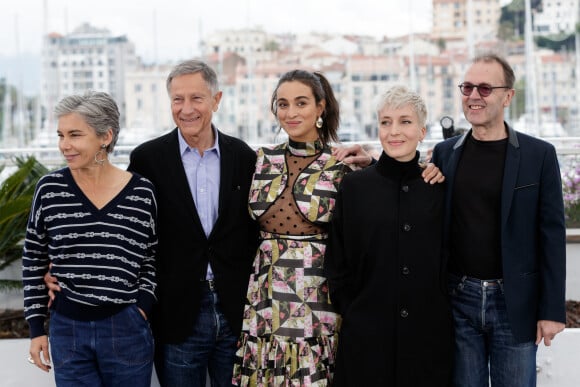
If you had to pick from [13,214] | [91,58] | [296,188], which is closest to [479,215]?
[296,188]

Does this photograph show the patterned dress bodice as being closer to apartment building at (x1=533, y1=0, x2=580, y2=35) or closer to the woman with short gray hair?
the woman with short gray hair

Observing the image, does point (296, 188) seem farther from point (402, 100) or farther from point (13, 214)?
point (13, 214)

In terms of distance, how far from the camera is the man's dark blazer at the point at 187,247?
289 centimetres

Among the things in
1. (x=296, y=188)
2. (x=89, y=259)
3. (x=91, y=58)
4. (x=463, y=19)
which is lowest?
(x=89, y=259)

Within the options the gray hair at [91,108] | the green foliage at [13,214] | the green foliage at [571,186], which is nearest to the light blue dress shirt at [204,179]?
the gray hair at [91,108]

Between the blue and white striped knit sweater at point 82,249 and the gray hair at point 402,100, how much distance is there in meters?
0.90

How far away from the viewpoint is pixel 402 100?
274 cm

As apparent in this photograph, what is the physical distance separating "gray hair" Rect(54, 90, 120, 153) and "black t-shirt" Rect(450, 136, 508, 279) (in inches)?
48.0

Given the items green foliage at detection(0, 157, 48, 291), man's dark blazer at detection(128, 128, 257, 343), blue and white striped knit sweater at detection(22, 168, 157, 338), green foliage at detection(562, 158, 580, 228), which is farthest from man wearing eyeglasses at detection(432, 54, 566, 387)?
green foliage at detection(562, 158, 580, 228)

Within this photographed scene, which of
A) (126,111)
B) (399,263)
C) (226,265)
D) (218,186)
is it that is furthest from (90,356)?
(126,111)

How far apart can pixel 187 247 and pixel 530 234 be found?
122cm

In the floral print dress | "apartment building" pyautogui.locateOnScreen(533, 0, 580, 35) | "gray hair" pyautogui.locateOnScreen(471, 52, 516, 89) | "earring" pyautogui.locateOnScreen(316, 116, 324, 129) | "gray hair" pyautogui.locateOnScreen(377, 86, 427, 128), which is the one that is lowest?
the floral print dress

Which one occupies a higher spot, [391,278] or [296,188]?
[296,188]

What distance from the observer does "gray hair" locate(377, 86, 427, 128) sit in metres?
2.74
